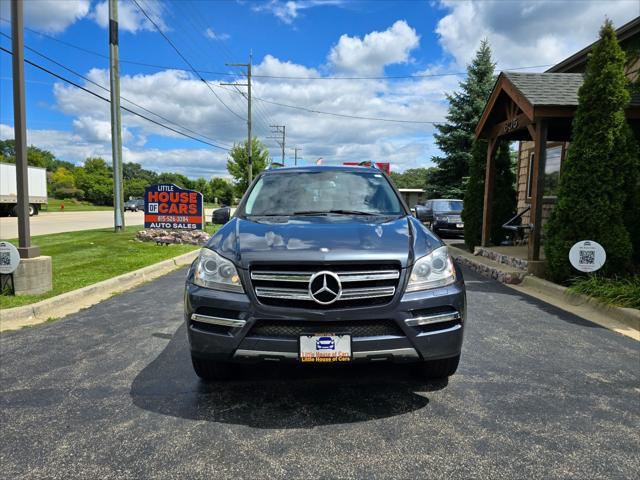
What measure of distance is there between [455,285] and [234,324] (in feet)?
4.69

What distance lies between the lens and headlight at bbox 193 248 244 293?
110 inches

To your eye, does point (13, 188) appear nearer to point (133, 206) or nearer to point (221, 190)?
point (133, 206)

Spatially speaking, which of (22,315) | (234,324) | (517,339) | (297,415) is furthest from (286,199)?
(22,315)

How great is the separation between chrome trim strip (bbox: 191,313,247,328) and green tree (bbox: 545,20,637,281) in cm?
607

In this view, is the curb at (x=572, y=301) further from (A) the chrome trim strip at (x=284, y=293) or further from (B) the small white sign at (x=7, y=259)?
(B) the small white sign at (x=7, y=259)

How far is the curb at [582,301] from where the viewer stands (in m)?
5.18

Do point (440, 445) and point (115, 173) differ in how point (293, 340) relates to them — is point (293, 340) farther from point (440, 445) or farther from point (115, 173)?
point (115, 173)

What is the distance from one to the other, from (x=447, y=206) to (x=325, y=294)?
16.8 metres

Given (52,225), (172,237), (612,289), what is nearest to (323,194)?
(612,289)

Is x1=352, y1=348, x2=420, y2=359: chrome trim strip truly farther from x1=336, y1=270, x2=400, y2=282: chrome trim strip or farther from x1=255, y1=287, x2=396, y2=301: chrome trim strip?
x1=336, y1=270, x2=400, y2=282: chrome trim strip

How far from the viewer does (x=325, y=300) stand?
2670mm

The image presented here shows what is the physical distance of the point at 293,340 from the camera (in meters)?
2.66

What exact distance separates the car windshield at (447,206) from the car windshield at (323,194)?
14.4 m

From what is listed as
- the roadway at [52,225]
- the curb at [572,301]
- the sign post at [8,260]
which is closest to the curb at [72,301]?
the sign post at [8,260]
